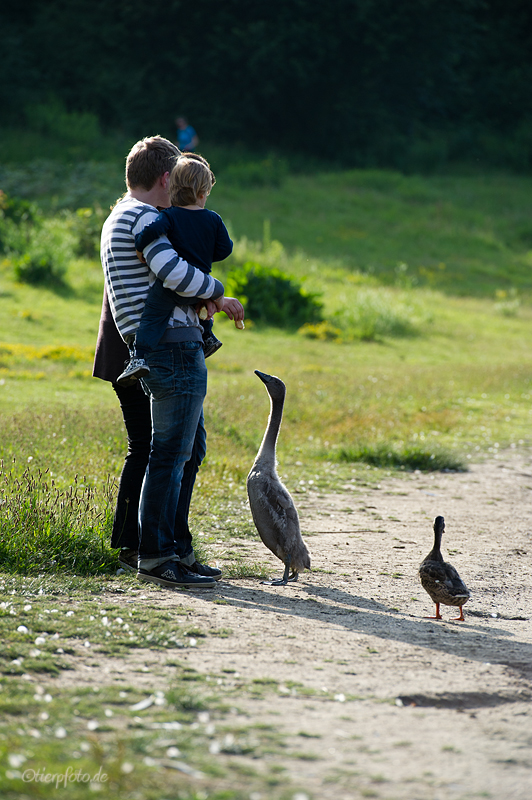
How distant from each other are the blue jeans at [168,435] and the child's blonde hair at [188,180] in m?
0.84

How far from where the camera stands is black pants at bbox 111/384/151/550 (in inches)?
207

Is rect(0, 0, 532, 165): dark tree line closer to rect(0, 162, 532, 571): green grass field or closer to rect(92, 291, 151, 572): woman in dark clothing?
rect(0, 162, 532, 571): green grass field

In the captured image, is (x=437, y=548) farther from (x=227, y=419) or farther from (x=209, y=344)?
(x=227, y=419)

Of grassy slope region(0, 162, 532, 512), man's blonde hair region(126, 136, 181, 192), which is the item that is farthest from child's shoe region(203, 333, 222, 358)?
grassy slope region(0, 162, 532, 512)

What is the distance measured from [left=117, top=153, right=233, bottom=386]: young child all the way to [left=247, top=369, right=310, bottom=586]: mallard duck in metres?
1.24

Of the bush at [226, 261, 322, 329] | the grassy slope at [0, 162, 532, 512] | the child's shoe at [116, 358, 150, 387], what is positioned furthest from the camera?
the bush at [226, 261, 322, 329]

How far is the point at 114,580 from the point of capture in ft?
17.3

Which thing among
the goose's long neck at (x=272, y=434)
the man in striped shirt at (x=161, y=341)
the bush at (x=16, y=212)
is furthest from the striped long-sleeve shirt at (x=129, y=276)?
the bush at (x=16, y=212)

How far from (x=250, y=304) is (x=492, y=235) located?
16.1m

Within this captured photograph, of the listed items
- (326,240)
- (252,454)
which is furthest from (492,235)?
(252,454)

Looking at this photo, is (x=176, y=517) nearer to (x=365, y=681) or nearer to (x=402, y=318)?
(x=365, y=681)

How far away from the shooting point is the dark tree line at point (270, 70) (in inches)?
1613

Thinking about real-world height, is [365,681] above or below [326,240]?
below

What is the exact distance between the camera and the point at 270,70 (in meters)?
42.8
